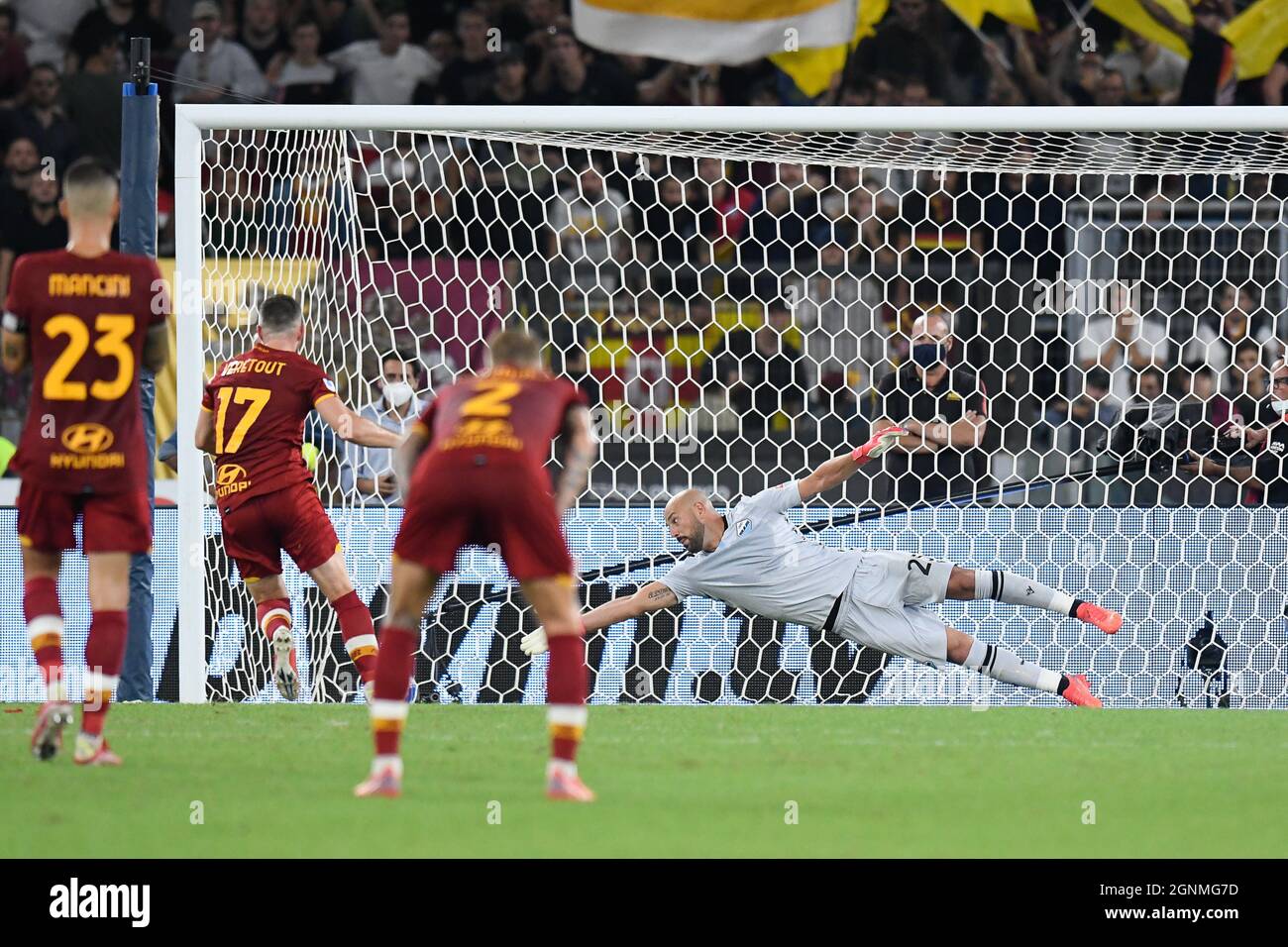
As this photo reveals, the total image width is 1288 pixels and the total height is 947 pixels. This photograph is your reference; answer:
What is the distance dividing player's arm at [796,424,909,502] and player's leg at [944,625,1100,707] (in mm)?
850

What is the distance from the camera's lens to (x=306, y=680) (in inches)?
321

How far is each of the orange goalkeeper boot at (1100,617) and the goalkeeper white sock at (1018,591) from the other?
0.10 ft

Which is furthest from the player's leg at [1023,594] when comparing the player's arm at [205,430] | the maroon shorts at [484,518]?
the maroon shorts at [484,518]

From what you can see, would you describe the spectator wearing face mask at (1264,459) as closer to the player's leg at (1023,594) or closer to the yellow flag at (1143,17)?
the player's leg at (1023,594)

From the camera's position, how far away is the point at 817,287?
9.25 meters

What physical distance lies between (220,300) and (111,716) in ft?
7.57

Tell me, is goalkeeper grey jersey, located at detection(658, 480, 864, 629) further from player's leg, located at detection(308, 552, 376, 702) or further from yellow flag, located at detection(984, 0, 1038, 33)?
yellow flag, located at detection(984, 0, 1038, 33)

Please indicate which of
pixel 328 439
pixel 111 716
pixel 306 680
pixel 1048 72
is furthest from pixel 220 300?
pixel 1048 72

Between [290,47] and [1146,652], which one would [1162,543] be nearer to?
[1146,652]

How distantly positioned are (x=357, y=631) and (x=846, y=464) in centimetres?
213

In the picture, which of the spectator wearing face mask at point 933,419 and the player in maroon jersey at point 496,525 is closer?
the player in maroon jersey at point 496,525

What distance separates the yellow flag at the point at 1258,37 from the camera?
11750mm

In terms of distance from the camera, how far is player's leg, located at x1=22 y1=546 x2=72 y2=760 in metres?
5.39

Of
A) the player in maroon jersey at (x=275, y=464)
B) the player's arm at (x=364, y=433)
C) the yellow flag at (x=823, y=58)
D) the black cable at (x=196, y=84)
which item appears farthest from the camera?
the yellow flag at (x=823, y=58)
